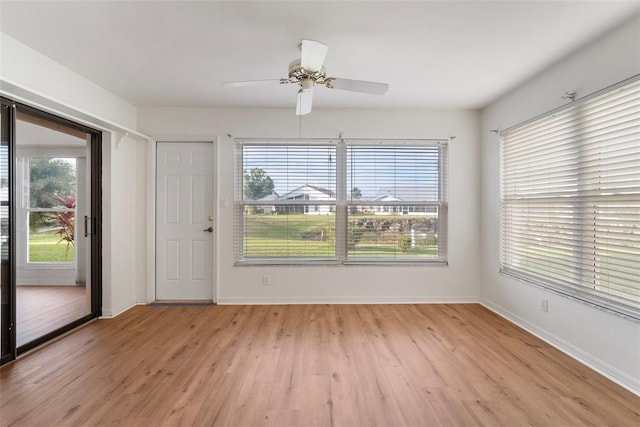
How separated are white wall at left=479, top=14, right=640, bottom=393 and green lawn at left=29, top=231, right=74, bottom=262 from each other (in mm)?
4685

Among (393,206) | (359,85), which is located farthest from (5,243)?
(393,206)

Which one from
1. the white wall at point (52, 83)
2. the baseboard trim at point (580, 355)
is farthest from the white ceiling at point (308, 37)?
the baseboard trim at point (580, 355)

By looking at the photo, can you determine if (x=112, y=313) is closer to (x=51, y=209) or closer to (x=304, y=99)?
(x=51, y=209)

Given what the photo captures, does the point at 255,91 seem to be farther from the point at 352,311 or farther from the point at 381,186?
the point at 352,311

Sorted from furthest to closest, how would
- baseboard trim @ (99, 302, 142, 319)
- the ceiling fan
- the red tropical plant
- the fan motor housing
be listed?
baseboard trim @ (99, 302, 142, 319) → the red tropical plant → the fan motor housing → the ceiling fan

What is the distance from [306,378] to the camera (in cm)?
207

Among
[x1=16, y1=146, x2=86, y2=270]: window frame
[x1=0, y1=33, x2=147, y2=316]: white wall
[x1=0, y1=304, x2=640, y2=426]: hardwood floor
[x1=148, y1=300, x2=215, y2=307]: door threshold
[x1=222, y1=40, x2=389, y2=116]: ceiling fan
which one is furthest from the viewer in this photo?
[x1=148, y1=300, x2=215, y2=307]: door threshold

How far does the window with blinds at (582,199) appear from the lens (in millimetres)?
1999

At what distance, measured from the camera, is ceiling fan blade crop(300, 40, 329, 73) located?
1744 millimetres

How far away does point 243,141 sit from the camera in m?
3.69

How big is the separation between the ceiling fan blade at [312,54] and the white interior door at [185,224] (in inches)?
87.2

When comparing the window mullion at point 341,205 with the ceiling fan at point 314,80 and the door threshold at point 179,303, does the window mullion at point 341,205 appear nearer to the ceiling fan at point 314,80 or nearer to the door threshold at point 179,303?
the ceiling fan at point 314,80

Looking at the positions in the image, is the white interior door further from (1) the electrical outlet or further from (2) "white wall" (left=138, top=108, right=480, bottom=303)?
(1) the electrical outlet

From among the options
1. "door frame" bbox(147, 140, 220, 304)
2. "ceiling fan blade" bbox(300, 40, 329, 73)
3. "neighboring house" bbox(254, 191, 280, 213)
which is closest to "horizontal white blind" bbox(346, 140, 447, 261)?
"neighboring house" bbox(254, 191, 280, 213)
